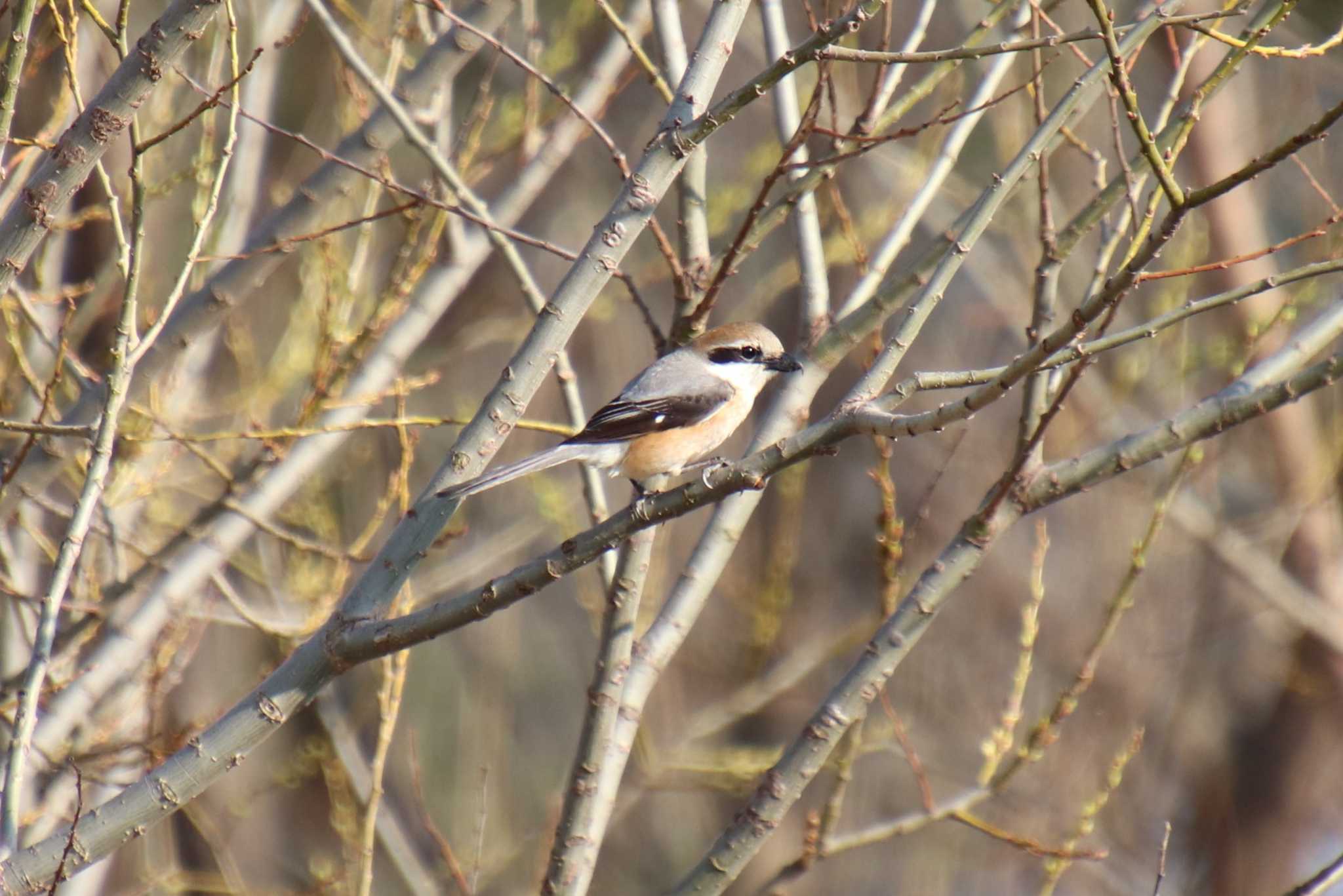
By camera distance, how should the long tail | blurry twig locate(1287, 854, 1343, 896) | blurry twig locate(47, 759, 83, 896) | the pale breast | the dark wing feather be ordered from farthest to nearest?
the pale breast
the dark wing feather
the long tail
blurry twig locate(1287, 854, 1343, 896)
blurry twig locate(47, 759, 83, 896)

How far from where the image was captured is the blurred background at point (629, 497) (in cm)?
460

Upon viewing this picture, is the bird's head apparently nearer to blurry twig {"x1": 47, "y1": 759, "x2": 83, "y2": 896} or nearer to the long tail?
the long tail

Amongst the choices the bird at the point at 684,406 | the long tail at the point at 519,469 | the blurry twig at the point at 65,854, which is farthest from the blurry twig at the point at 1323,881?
the blurry twig at the point at 65,854

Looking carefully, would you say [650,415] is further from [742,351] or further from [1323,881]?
[1323,881]

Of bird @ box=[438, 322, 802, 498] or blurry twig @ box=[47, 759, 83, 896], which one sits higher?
bird @ box=[438, 322, 802, 498]

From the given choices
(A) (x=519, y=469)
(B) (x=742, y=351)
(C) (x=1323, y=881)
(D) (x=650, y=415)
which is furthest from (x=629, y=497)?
Result: (C) (x=1323, y=881)

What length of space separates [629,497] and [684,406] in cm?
454

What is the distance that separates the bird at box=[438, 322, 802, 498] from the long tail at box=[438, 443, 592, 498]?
37 millimetres

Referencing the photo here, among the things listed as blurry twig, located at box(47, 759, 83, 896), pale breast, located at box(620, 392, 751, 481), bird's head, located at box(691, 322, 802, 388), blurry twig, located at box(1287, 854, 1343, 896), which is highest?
bird's head, located at box(691, 322, 802, 388)

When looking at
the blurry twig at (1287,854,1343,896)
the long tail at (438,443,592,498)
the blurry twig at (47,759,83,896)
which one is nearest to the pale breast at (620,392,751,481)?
the long tail at (438,443,592,498)

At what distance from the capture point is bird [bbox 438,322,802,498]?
4.30m

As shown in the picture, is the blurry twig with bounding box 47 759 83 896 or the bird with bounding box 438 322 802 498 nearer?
the blurry twig with bounding box 47 759 83 896

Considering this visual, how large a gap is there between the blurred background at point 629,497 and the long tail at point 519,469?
34 cm

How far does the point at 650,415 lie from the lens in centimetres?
446
